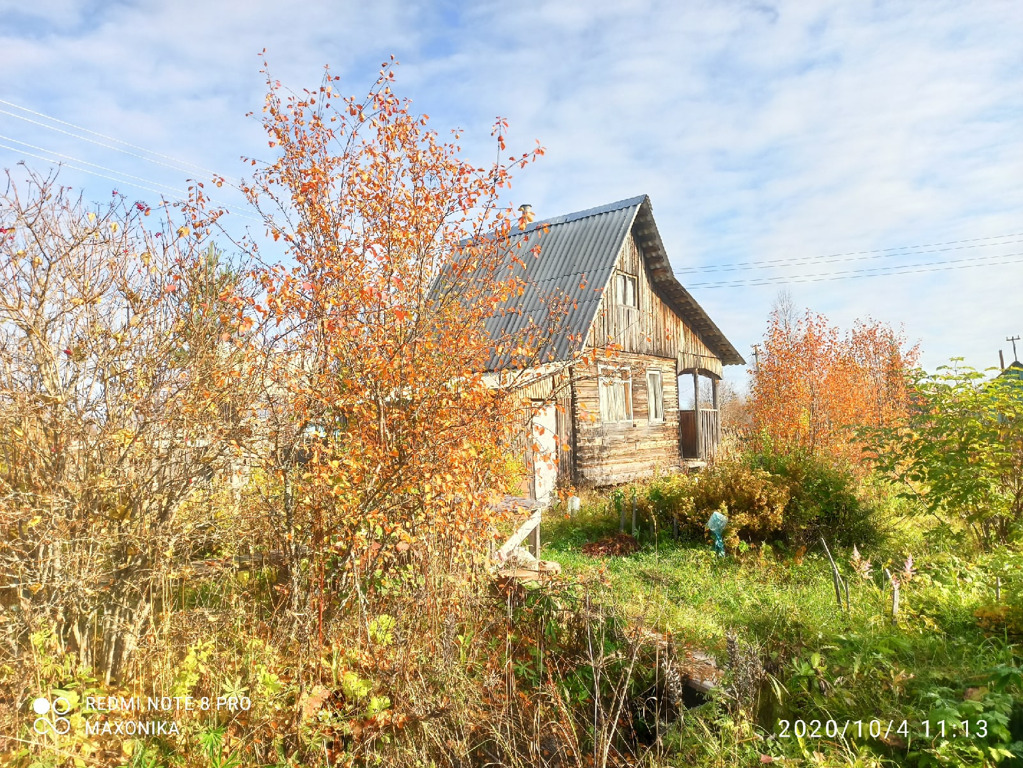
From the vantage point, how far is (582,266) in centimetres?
1508

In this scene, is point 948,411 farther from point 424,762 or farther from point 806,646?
point 424,762

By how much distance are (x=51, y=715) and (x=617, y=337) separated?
1328cm

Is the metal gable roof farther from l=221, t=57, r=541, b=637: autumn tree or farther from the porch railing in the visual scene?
l=221, t=57, r=541, b=637: autumn tree

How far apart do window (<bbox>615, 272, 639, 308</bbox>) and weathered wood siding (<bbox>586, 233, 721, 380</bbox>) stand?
0.40ft

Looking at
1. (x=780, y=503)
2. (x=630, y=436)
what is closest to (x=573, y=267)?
(x=630, y=436)

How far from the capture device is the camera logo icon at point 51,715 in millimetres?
3743

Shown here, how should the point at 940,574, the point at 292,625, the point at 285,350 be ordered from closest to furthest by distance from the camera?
1. the point at 292,625
2. the point at 285,350
3. the point at 940,574

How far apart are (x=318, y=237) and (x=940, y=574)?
592 centimetres

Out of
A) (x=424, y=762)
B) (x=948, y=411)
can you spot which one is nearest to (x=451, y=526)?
(x=424, y=762)

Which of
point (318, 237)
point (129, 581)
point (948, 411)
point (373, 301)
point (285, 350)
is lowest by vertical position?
point (129, 581)

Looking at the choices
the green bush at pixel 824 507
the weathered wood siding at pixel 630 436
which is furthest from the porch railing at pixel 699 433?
the green bush at pixel 824 507

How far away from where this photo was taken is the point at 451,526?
200 inches

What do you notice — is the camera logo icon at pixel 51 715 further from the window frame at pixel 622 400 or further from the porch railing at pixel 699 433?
the porch railing at pixel 699 433

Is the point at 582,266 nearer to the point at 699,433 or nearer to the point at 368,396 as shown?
the point at 699,433
